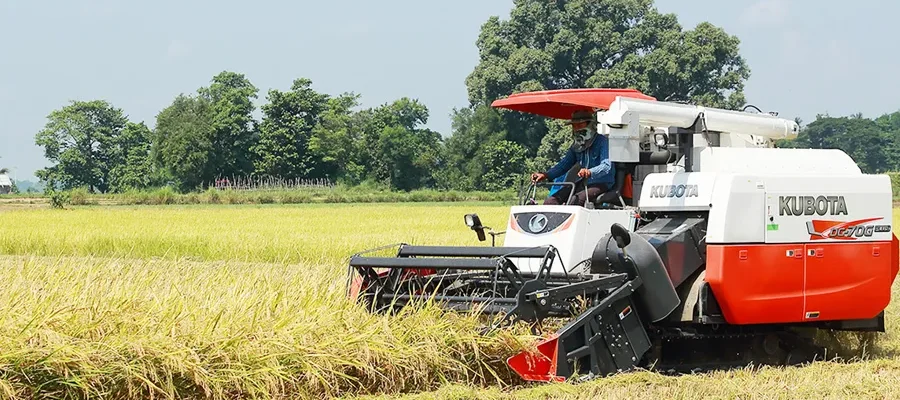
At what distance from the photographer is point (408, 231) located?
2561 centimetres

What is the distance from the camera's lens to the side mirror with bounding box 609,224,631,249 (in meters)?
8.30

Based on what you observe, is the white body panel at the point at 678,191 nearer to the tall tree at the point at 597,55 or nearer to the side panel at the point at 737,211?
the side panel at the point at 737,211

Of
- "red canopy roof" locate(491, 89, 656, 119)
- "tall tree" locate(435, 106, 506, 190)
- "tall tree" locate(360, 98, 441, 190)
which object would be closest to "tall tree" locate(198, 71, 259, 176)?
"tall tree" locate(360, 98, 441, 190)

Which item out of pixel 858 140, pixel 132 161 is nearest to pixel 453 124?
pixel 132 161

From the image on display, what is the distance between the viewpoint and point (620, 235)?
8.34 metres

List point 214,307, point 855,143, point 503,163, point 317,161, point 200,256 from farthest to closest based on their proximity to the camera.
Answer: point 855,143 < point 317,161 < point 503,163 < point 200,256 < point 214,307

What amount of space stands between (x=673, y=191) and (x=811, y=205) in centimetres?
111

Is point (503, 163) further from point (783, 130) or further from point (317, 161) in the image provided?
point (783, 130)

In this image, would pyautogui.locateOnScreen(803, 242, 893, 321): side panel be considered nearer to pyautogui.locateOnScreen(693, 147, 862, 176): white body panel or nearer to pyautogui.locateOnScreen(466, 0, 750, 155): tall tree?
pyautogui.locateOnScreen(693, 147, 862, 176): white body panel

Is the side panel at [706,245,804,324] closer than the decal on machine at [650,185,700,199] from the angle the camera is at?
Yes

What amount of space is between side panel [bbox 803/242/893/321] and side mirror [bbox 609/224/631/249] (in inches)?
66.4

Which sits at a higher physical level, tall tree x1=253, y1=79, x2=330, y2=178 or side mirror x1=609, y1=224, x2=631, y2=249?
tall tree x1=253, y1=79, x2=330, y2=178

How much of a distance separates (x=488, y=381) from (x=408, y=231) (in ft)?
58.3

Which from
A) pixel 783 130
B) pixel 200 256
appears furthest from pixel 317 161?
pixel 783 130
